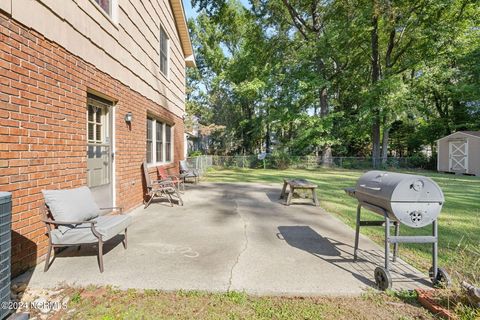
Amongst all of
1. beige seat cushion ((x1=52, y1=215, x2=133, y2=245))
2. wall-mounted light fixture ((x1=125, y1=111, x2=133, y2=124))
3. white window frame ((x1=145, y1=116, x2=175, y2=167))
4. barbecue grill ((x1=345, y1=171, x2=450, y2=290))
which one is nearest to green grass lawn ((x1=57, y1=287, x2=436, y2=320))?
barbecue grill ((x1=345, y1=171, x2=450, y2=290))

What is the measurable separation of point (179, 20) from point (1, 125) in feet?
30.4

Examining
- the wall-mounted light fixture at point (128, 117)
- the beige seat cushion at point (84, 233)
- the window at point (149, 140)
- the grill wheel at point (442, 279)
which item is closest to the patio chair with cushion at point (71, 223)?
the beige seat cushion at point (84, 233)

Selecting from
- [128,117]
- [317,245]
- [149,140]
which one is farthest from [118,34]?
[317,245]

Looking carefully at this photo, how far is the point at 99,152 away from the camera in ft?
16.6

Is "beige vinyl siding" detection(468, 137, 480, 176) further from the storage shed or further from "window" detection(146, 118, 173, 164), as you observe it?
"window" detection(146, 118, 173, 164)

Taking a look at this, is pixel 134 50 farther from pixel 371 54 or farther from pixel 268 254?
pixel 371 54

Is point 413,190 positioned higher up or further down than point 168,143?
further down

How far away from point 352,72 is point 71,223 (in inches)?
1076

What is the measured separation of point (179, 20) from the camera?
10500mm

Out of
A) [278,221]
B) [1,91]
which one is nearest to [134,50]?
[1,91]

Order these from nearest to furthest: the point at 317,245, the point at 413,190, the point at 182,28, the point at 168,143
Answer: the point at 413,190
the point at 317,245
the point at 168,143
the point at 182,28

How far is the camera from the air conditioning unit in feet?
6.81

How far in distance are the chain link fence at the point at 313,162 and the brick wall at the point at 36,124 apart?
18.0 meters

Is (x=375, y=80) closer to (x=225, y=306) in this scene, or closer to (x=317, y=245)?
(x=317, y=245)
